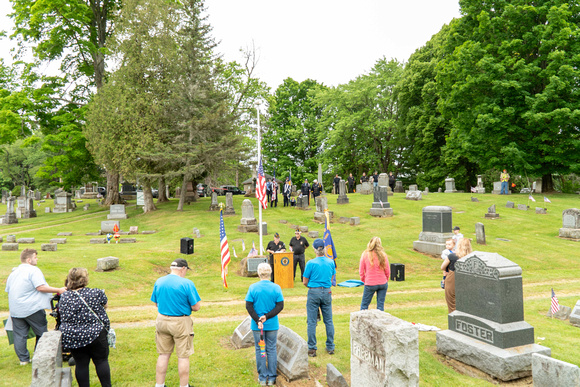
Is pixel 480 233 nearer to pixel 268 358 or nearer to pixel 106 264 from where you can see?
pixel 268 358

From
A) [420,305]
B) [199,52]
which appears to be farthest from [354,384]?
[199,52]

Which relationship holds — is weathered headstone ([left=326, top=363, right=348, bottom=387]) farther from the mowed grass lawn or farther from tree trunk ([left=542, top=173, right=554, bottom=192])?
tree trunk ([left=542, top=173, right=554, bottom=192])

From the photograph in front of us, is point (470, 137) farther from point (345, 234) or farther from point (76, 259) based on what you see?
point (76, 259)

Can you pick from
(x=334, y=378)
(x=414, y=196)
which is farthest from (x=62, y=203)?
(x=334, y=378)

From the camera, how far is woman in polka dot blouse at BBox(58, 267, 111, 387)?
4.79 metres

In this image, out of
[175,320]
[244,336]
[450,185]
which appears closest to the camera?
[175,320]

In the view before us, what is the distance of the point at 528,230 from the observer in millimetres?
20328

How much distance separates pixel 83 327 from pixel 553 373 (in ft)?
20.2

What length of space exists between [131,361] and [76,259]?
9657mm

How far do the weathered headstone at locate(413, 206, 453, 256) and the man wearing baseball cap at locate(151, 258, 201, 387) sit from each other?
46.0 ft

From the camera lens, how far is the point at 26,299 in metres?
5.79

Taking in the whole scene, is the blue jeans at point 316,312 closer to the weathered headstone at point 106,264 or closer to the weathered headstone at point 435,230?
the weathered headstone at point 106,264

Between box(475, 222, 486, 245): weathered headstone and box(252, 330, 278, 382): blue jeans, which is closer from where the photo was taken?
box(252, 330, 278, 382): blue jeans

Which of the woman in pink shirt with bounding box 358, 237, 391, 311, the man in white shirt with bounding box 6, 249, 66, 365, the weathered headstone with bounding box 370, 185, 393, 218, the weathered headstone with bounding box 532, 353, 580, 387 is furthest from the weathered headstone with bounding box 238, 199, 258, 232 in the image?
the weathered headstone with bounding box 532, 353, 580, 387
